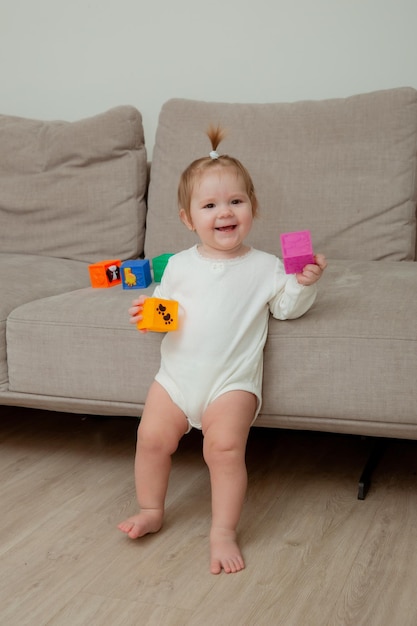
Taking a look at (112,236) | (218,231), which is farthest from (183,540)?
(112,236)

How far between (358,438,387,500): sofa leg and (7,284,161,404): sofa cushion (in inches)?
20.7

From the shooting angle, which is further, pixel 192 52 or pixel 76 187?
pixel 192 52

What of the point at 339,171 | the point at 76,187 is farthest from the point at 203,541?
the point at 76,187

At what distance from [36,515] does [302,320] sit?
0.71m

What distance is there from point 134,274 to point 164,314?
0.43 metres

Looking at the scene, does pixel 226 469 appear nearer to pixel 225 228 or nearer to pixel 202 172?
pixel 225 228

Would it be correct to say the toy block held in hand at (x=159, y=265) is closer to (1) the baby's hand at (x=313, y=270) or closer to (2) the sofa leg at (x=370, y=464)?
(1) the baby's hand at (x=313, y=270)

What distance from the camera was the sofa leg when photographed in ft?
5.83

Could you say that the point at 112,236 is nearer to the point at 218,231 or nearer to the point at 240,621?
the point at 218,231

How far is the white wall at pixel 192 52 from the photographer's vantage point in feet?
8.13

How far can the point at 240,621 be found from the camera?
1.31 metres

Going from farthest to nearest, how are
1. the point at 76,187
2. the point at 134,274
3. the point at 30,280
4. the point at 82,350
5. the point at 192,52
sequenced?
the point at 192,52
the point at 76,187
the point at 30,280
the point at 134,274
the point at 82,350

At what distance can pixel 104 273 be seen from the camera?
207cm

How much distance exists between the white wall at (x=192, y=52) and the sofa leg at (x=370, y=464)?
1.15m
